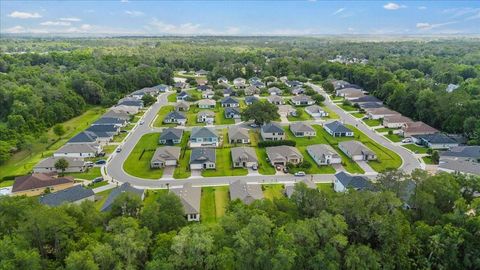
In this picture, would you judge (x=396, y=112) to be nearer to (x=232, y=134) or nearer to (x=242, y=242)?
(x=232, y=134)

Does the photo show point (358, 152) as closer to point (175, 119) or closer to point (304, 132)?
point (304, 132)

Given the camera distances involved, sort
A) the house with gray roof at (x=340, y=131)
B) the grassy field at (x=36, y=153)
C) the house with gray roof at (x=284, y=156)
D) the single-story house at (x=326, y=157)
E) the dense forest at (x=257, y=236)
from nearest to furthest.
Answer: the dense forest at (x=257, y=236), the house with gray roof at (x=284, y=156), the grassy field at (x=36, y=153), the single-story house at (x=326, y=157), the house with gray roof at (x=340, y=131)

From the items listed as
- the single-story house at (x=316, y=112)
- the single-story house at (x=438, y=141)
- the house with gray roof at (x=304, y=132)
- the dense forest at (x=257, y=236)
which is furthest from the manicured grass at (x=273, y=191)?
the single-story house at (x=316, y=112)

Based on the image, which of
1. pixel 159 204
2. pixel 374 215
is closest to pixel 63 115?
pixel 159 204

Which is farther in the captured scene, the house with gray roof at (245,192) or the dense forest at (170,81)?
the dense forest at (170,81)

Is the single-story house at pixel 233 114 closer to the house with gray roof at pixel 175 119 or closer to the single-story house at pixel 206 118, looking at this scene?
the single-story house at pixel 206 118

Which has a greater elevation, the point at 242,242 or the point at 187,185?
the point at 242,242
